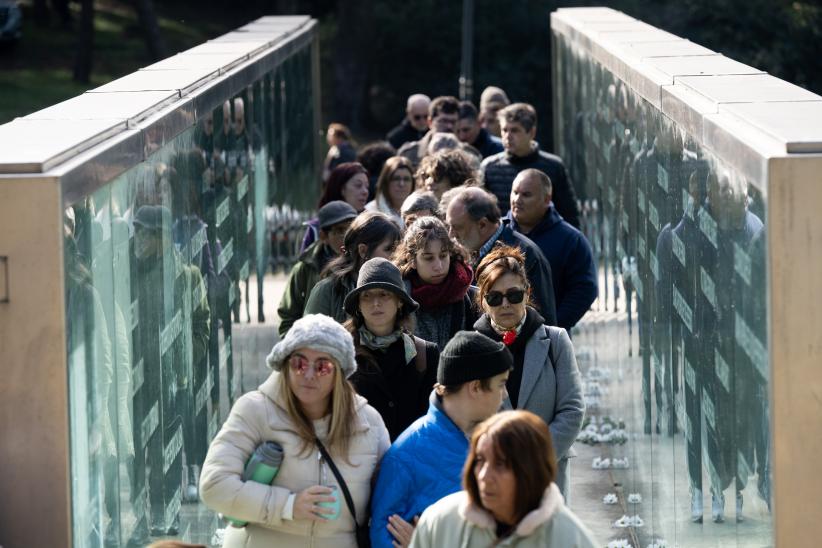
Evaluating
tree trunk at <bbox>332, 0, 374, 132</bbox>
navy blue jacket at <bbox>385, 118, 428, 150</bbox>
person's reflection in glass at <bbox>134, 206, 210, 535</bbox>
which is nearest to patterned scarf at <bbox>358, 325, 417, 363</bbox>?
person's reflection in glass at <bbox>134, 206, 210, 535</bbox>

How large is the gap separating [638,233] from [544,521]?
447 cm

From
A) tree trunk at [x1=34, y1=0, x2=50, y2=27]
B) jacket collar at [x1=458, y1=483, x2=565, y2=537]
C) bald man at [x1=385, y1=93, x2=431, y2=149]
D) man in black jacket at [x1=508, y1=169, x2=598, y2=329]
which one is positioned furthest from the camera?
tree trunk at [x1=34, y1=0, x2=50, y2=27]

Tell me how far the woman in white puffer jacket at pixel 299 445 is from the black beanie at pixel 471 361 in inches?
11.1

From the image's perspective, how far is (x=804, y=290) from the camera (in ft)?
14.5

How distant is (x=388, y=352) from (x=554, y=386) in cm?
71

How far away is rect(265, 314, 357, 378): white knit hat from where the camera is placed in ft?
15.8

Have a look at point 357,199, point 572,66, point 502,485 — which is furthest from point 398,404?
point 572,66

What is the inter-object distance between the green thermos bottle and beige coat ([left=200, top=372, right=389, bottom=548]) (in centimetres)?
2

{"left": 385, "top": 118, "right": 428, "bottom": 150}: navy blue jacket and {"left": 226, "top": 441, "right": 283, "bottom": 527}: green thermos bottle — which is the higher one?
{"left": 226, "top": 441, "right": 283, "bottom": 527}: green thermos bottle

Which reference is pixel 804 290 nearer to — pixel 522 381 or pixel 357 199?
pixel 522 381

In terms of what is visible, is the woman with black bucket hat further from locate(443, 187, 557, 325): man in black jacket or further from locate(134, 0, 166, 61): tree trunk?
locate(134, 0, 166, 61): tree trunk

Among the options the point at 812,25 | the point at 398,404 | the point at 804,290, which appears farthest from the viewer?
the point at 812,25

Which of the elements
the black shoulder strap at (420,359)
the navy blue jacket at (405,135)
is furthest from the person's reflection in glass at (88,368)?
the navy blue jacket at (405,135)

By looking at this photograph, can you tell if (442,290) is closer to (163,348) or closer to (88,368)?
(163,348)
